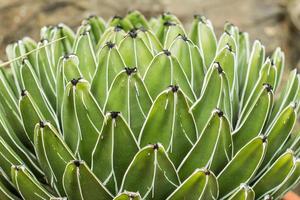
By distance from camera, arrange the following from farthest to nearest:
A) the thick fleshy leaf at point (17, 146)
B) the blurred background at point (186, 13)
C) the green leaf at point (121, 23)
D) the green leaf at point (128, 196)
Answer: the blurred background at point (186, 13) < the green leaf at point (121, 23) < the thick fleshy leaf at point (17, 146) < the green leaf at point (128, 196)

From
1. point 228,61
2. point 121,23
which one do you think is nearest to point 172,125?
point 228,61

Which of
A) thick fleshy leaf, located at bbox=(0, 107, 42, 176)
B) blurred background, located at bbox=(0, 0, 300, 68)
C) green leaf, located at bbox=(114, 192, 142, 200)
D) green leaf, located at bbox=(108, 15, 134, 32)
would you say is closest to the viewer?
green leaf, located at bbox=(114, 192, 142, 200)

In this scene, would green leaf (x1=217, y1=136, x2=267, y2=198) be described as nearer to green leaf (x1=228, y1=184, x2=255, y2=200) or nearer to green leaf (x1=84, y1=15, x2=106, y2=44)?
green leaf (x1=228, y1=184, x2=255, y2=200)

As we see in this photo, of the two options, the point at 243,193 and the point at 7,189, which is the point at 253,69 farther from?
the point at 7,189

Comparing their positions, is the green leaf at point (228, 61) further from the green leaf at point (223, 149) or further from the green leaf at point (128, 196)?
the green leaf at point (128, 196)

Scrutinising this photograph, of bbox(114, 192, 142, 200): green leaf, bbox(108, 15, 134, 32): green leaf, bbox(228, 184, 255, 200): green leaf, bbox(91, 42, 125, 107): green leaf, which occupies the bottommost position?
bbox(228, 184, 255, 200): green leaf

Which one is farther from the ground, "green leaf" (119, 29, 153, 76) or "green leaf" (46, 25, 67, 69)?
"green leaf" (46, 25, 67, 69)

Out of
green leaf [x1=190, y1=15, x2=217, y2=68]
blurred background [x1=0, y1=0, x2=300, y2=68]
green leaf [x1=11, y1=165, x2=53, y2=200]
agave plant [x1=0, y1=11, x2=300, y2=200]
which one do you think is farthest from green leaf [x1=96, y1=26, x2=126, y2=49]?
blurred background [x1=0, y1=0, x2=300, y2=68]

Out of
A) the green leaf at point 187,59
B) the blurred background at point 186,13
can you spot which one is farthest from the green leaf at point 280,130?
the blurred background at point 186,13
